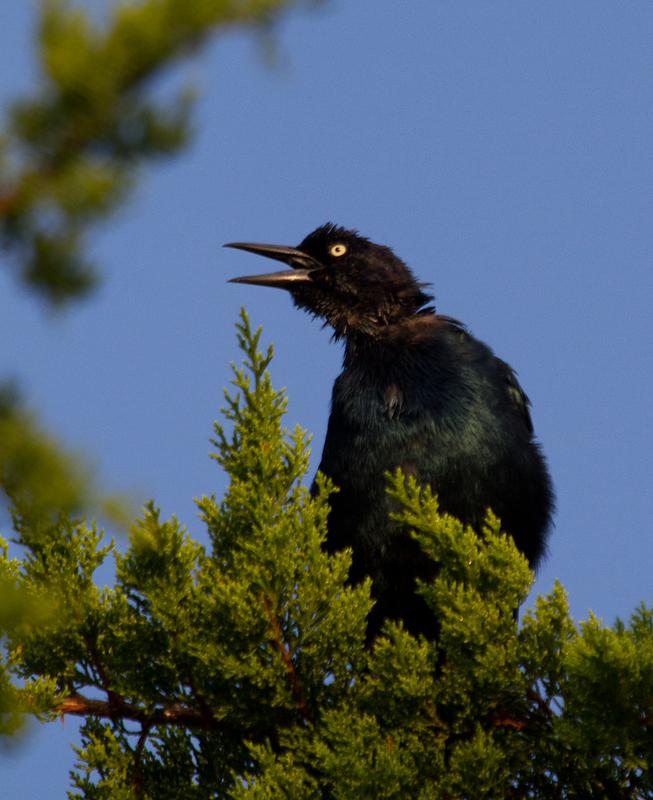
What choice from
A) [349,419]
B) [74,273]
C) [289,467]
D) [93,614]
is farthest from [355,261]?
[74,273]

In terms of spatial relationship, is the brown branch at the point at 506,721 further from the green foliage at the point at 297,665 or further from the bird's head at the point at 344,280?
the bird's head at the point at 344,280

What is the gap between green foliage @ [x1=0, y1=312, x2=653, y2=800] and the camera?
8.30 ft

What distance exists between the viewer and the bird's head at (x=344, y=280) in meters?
4.89

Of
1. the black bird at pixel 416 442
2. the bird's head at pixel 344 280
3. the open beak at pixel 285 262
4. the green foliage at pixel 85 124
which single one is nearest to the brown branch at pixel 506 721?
the black bird at pixel 416 442

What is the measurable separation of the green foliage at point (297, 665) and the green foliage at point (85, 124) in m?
1.44

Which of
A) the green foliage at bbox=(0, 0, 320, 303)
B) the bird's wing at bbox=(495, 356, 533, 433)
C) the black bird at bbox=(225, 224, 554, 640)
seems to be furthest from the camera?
the bird's wing at bbox=(495, 356, 533, 433)

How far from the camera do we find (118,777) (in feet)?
9.82

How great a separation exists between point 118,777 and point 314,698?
69 centimetres

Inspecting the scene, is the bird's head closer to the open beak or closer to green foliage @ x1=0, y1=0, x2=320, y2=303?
the open beak

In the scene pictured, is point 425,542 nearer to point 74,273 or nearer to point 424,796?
point 424,796

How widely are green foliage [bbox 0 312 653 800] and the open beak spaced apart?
2288 millimetres

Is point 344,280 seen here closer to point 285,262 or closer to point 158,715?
point 285,262

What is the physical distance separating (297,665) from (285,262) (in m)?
2.97

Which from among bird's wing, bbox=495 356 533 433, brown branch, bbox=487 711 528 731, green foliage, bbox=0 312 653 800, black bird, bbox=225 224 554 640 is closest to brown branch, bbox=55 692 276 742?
green foliage, bbox=0 312 653 800
